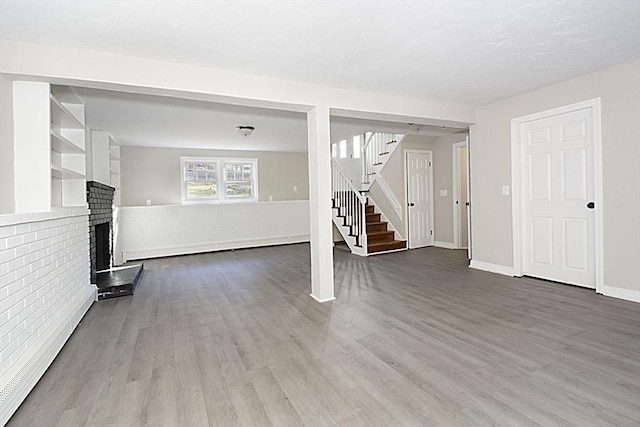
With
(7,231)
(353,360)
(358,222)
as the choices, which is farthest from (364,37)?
(358,222)

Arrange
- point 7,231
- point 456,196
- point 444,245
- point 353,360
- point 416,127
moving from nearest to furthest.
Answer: point 7,231
point 353,360
point 416,127
point 456,196
point 444,245

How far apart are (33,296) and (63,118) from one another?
6.90 feet

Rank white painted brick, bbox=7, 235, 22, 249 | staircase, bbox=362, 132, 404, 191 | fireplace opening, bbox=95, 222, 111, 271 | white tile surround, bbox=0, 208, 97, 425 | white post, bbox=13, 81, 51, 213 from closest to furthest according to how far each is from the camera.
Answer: white tile surround, bbox=0, 208, 97, 425, white painted brick, bbox=7, 235, 22, 249, white post, bbox=13, 81, 51, 213, fireplace opening, bbox=95, 222, 111, 271, staircase, bbox=362, 132, 404, 191

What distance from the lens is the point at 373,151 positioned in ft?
26.2

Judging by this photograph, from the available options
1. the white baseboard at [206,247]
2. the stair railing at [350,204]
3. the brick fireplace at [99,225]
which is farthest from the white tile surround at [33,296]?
the stair railing at [350,204]

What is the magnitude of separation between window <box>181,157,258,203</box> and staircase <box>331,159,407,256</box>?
2.38m

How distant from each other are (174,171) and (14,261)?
5788 mm

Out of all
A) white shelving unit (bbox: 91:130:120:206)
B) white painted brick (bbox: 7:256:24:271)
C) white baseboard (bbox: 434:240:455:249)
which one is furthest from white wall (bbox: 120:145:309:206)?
white painted brick (bbox: 7:256:24:271)

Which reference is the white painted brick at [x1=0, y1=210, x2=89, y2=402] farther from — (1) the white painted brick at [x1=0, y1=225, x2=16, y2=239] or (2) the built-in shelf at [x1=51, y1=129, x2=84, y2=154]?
(2) the built-in shelf at [x1=51, y1=129, x2=84, y2=154]

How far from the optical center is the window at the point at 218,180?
25.3ft

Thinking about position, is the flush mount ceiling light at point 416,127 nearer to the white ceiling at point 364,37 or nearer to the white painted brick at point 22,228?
the white ceiling at point 364,37

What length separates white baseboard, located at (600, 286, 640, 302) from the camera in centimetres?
328

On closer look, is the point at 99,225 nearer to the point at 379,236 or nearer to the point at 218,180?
the point at 218,180

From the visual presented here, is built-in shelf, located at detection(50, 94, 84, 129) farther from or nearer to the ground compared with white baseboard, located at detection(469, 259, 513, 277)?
farther from the ground
